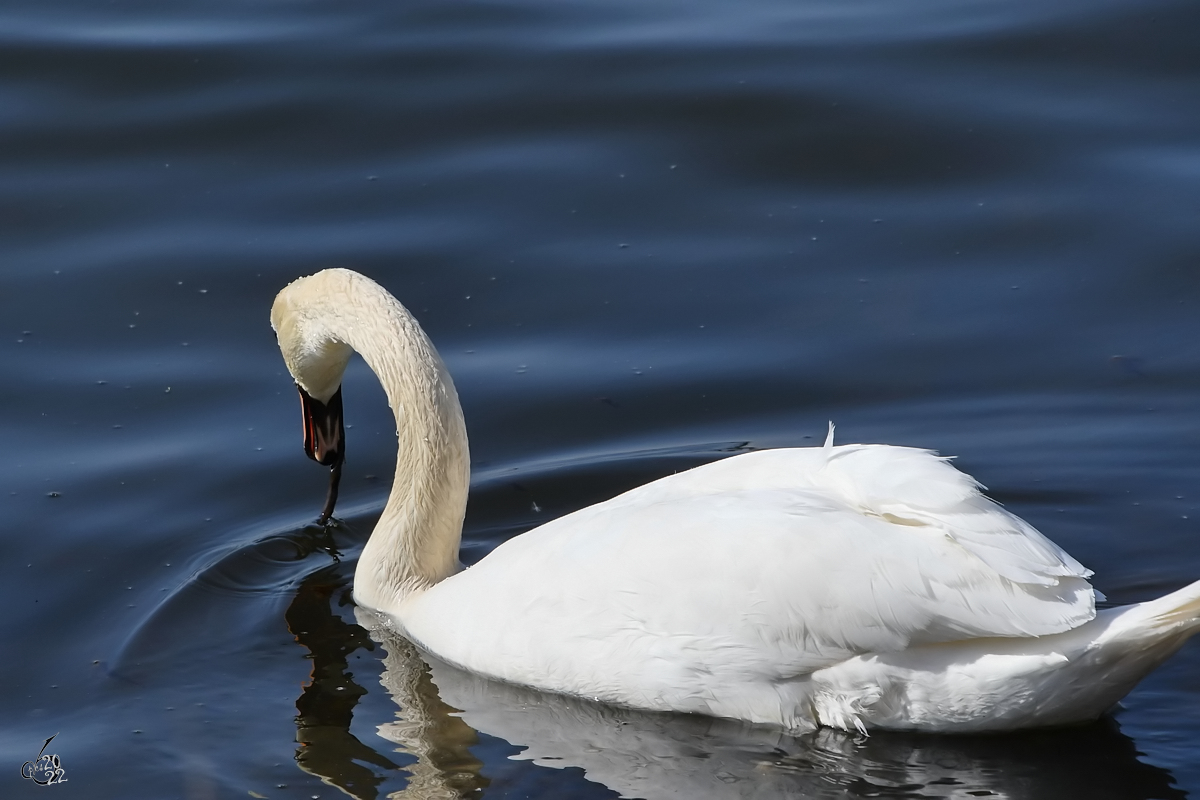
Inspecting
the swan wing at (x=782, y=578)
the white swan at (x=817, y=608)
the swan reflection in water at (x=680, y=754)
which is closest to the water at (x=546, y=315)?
the swan reflection in water at (x=680, y=754)

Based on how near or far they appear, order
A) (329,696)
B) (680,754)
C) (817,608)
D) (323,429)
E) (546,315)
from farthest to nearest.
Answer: (546,315) → (323,429) → (329,696) → (680,754) → (817,608)

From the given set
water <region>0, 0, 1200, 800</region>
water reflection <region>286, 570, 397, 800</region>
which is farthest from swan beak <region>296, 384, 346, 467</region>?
water reflection <region>286, 570, 397, 800</region>

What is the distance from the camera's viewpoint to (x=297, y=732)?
577 centimetres

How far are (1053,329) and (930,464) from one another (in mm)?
3251

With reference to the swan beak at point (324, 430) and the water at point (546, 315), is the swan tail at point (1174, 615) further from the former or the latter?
the swan beak at point (324, 430)

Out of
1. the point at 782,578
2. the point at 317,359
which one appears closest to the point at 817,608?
the point at 782,578

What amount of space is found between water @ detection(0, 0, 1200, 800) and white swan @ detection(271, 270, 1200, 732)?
19 cm

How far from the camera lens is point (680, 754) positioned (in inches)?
212

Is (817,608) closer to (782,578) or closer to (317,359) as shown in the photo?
(782,578)

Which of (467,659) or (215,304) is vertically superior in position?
(215,304)

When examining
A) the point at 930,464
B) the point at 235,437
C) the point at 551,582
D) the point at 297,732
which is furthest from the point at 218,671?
the point at 930,464

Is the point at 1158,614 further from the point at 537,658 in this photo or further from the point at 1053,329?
the point at 1053,329

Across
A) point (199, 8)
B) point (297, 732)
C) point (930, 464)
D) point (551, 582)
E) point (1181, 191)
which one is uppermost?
point (199, 8)

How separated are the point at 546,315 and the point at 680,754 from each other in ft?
11.8
